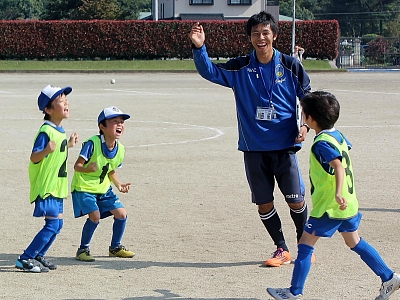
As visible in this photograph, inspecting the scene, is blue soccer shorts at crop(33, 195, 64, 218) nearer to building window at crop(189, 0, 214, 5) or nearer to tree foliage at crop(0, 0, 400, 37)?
building window at crop(189, 0, 214, 5)

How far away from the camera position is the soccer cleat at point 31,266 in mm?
6664

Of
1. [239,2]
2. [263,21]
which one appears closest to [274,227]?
[263,21]

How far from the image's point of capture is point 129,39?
46062 millimetres

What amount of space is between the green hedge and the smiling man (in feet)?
129

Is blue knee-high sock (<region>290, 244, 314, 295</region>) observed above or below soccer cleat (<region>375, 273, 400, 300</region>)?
above

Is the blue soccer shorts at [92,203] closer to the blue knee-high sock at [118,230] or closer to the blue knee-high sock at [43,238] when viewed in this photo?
the blue knee-high sock at [118,230]

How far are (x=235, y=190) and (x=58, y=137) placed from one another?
4181 mm

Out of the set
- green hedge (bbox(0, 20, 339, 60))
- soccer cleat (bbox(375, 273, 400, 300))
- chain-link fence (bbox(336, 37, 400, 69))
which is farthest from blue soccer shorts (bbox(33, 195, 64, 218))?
chain-link fence (bbox(336, 37, 400, 69))

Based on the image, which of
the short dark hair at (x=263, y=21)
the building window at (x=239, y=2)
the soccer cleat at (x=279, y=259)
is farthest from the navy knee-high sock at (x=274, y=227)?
the building window at (x=239, y=2)

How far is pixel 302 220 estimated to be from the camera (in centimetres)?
710

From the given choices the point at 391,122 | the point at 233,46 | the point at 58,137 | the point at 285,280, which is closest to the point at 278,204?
the point at 285,280

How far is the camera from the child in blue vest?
5.65 meters

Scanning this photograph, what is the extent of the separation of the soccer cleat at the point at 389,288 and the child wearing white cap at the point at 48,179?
2797mm

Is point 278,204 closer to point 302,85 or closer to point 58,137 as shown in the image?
point 302,85
